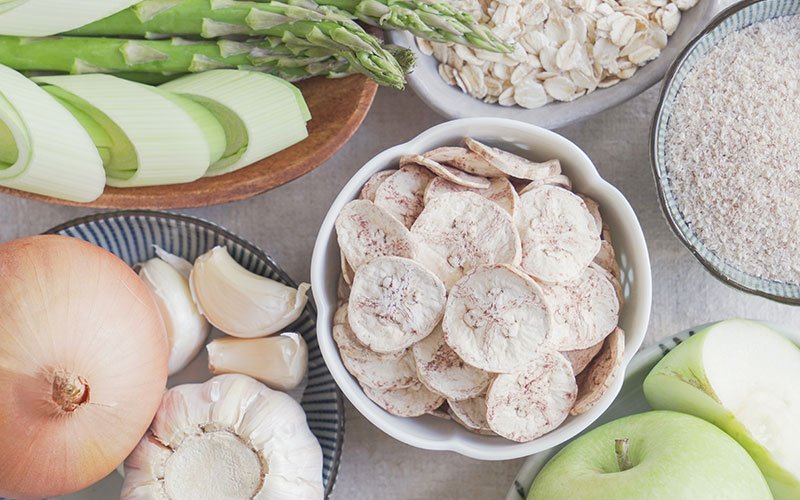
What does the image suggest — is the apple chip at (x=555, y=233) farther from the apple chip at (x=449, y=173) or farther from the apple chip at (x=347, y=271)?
the apple chip at (x=347, y=271)

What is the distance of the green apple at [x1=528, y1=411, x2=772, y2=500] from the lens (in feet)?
2.87

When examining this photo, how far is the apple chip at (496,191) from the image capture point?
0.93 meters

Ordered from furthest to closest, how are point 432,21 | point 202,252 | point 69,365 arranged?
point 202,252 → point 432,21 → point 69,365

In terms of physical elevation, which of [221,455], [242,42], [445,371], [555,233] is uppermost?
[242,42]

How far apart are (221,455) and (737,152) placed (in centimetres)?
64

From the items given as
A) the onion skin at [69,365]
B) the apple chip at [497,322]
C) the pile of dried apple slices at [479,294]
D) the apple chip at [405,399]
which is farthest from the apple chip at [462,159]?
the onion skin at [69,365]

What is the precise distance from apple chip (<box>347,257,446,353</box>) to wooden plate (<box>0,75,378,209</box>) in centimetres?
17

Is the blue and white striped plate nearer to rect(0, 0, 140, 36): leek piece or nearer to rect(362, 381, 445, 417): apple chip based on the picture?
rect(362, 381, 445, 417): apple chip

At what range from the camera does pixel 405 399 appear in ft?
3.13

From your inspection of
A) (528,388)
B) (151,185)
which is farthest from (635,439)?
(151,185)

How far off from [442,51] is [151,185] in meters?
0.36

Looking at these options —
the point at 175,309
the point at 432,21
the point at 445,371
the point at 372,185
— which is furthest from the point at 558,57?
the point at 175,309

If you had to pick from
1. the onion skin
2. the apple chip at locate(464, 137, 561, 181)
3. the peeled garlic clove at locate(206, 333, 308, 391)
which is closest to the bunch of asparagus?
the apple chip at locate(464, 137, 561, 181)

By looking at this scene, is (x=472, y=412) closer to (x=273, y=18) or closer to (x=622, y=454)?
(x=622, y=454)
